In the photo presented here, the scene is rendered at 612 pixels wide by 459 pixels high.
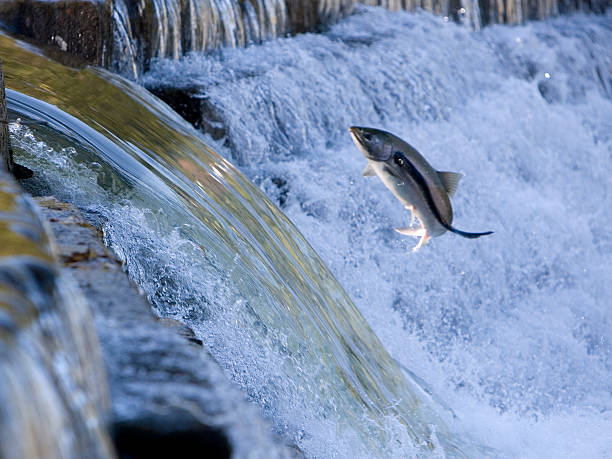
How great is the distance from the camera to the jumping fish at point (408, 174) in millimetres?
3109

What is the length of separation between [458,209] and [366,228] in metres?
1.05

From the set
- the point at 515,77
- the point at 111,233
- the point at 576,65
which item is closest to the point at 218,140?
the point at 111,233

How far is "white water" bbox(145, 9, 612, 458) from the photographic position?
411 centimetres

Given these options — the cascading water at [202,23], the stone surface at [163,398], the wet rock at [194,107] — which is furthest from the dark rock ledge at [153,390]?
the cascading water at [202,23]

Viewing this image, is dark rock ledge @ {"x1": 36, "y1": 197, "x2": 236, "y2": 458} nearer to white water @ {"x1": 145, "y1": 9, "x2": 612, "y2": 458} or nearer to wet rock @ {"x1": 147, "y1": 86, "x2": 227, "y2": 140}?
white water @ {"x1": 145, "y1": 9, "x2": 612, "y2": 458}

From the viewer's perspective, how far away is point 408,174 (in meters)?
3.11

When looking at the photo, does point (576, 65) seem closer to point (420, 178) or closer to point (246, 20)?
point (246, 20)

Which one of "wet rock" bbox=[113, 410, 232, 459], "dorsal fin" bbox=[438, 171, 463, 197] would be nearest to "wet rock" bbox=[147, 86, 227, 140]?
"dorsal fin" bbox=[438, 171, 463, 197]

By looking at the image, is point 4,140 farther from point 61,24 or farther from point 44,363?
point 61,24

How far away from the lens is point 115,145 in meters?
2.96

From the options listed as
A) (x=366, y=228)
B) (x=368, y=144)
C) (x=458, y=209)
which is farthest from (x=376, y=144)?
(x=458, y=209)

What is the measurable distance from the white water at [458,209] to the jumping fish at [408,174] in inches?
39.8

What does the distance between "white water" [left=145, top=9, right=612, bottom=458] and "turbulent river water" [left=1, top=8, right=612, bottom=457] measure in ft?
0.05

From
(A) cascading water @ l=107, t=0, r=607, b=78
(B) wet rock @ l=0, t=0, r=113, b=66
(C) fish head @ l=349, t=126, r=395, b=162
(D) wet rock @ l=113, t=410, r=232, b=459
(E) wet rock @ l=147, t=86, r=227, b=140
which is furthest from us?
(A) cascading water @ l=107, t=0, r=607, b=78
